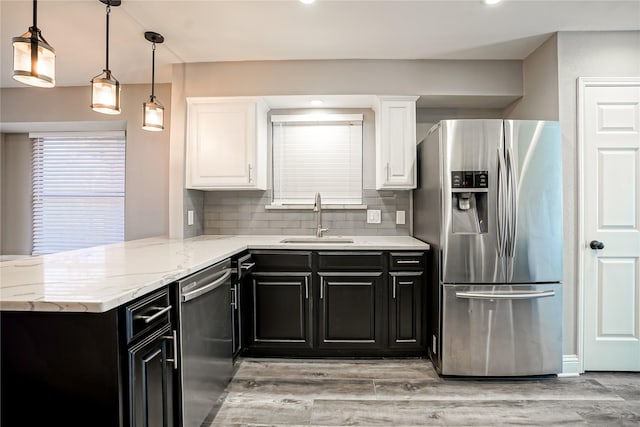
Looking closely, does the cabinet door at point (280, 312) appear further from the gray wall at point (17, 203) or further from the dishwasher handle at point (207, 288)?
the gray wall at point (17, 203)

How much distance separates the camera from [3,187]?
3.84 meters

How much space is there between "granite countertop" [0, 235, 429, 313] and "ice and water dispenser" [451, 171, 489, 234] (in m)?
1.58

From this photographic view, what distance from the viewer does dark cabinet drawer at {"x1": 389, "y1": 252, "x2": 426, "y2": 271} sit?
2.61 m

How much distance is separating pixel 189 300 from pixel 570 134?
279cm

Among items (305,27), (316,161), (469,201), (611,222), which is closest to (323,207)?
(316,161)

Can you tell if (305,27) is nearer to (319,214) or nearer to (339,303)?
(319,214)

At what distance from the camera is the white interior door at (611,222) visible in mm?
2393

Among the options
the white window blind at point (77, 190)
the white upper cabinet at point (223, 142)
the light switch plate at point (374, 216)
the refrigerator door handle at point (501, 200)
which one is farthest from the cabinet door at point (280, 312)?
the white window blind at point (77, 190)

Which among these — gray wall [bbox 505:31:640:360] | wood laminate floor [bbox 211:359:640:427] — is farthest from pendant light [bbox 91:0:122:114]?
gray wall [bbox 505:31:640:360]

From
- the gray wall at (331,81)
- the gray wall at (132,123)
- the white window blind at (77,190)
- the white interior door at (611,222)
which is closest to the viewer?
the white interior door at (611,222)

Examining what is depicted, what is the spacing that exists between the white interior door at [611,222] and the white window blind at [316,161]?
184 cm

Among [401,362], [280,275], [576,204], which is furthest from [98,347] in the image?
[576,204]

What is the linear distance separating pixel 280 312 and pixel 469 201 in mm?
1653

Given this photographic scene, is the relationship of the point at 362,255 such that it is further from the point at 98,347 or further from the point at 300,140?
the point at 98,347
